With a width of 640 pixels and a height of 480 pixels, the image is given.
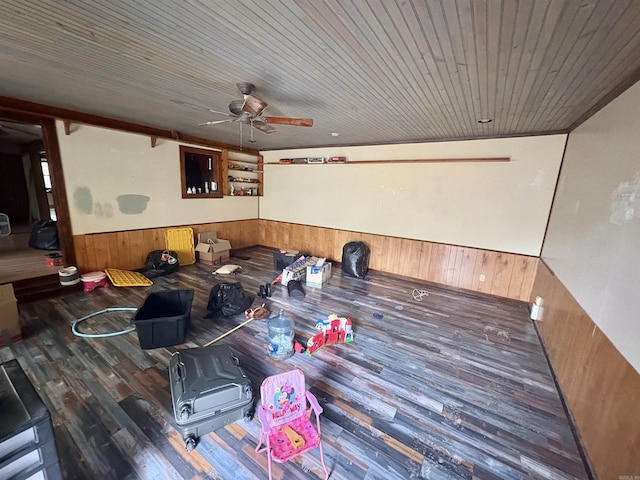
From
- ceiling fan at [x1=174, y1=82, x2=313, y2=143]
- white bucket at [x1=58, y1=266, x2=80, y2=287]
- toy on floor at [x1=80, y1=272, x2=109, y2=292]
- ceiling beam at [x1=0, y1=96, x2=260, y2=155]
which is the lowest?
toy on floor at [x1=80, y1=272, x2=109, y2=292]

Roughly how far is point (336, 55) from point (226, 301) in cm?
288

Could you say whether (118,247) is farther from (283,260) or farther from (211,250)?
(283,260)

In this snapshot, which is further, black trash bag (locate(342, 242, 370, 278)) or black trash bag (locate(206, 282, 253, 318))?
black trash bag (locate(342, 242, 370, 278))

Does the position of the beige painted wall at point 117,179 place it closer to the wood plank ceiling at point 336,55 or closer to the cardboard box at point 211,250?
the cardboard box at point 211,250

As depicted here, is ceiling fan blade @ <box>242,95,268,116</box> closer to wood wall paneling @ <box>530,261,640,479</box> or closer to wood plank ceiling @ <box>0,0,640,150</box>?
wood plank ceiling @ <box>0,0,640,150</box>

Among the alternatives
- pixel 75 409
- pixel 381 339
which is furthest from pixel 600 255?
pixel 75 409

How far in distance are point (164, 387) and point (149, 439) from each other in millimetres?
454

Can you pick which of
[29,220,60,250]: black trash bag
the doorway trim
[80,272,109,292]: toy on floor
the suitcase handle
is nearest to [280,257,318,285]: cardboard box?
the suitcase handle

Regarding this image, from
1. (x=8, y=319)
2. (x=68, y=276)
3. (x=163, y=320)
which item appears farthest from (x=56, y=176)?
(x=163, y=320)

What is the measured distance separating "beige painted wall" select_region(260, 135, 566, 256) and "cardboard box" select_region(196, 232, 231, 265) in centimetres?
190

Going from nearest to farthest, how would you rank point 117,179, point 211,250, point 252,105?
point 252,105 < point 117,179 < point 211,250

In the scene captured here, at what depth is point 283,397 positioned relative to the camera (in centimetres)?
164

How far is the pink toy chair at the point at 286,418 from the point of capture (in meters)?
1.51

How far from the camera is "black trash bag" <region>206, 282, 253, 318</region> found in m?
3.23
